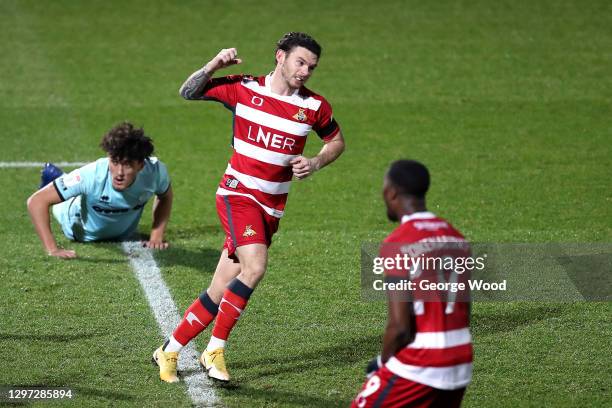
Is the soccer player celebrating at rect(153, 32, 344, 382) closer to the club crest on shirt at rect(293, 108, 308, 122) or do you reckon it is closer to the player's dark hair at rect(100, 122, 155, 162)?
the club crest on shirt at rect(293, 108, 308, 122)

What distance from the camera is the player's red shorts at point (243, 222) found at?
6477mm

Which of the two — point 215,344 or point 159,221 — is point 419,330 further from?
point 159,221

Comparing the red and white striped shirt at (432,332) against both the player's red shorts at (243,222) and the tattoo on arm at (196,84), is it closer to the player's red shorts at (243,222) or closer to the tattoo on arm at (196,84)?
the player's red shorts at (243,222)

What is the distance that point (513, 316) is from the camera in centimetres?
770

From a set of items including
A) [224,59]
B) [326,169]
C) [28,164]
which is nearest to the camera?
[224,59]

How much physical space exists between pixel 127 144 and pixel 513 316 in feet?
10.8

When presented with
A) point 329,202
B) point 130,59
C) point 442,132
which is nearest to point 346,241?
point 329,202

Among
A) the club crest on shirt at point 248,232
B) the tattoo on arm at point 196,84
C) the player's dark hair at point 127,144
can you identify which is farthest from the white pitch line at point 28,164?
the club crest on shirt at point 248,232

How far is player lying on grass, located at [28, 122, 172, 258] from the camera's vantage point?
8.42 meters

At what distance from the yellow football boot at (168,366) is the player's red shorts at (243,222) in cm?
72

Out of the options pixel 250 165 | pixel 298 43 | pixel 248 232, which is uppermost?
pixel 298 43

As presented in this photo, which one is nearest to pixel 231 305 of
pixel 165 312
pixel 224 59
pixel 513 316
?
pixel 165 312

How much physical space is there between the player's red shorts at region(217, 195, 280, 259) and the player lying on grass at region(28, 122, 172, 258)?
1.96 meters

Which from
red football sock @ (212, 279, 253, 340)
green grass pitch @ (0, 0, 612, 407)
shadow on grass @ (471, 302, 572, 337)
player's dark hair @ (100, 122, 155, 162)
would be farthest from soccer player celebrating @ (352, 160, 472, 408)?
player's dark hair @ (100, 122, 155, 162)
